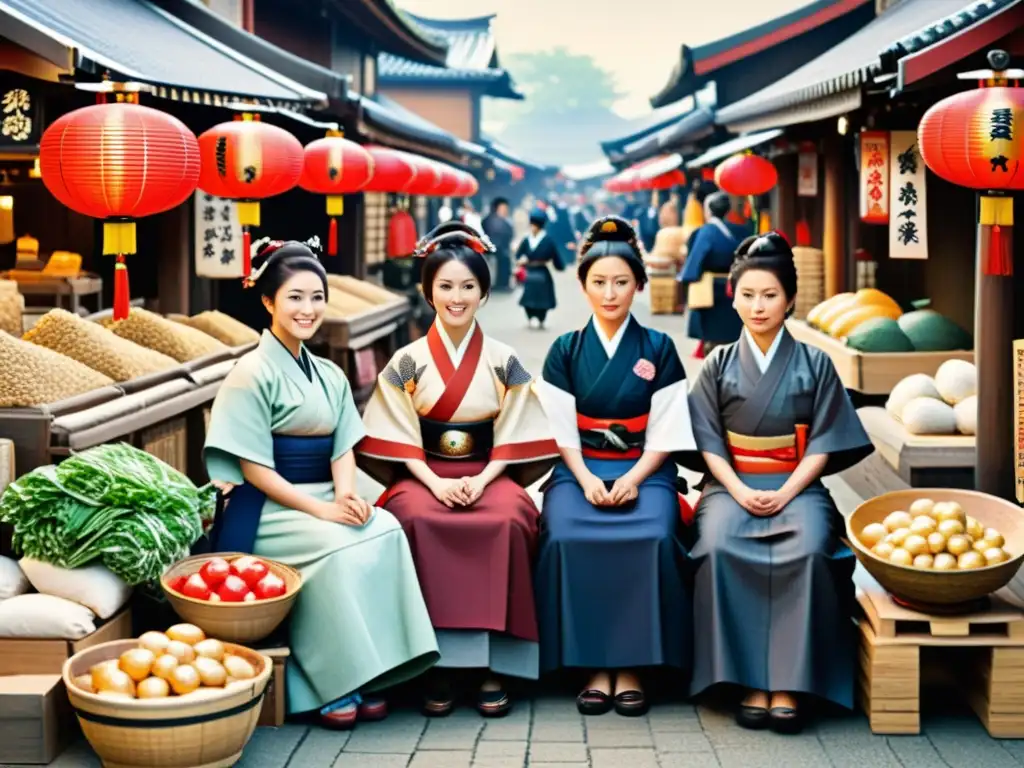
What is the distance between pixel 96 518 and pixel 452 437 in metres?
1.60

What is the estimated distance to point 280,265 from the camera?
6.08 metres

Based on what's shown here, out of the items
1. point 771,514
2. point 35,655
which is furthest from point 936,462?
point 35,655

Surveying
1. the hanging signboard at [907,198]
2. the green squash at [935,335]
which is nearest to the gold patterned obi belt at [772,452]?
the green squash at [935,335]

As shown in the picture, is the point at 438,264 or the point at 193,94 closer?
the point at 438,264

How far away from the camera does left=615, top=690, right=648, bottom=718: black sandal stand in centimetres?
586

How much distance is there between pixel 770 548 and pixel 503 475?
1.24 meters

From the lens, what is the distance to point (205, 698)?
4895 millimetres

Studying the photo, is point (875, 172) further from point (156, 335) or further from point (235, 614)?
point (235, 614)

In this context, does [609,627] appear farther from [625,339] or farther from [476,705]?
[625,339]

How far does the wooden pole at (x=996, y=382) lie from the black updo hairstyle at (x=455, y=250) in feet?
9.11

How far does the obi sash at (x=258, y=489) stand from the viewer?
5.93 metres

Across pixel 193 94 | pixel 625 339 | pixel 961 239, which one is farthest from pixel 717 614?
pixel 961 239

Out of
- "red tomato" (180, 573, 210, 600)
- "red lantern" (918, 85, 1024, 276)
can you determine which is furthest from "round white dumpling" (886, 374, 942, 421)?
"red tomato" (180, 573, 210, 600)

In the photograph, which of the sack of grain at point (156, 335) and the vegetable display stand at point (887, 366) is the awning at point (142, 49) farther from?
the vegetable display stand at point (887, 366)
